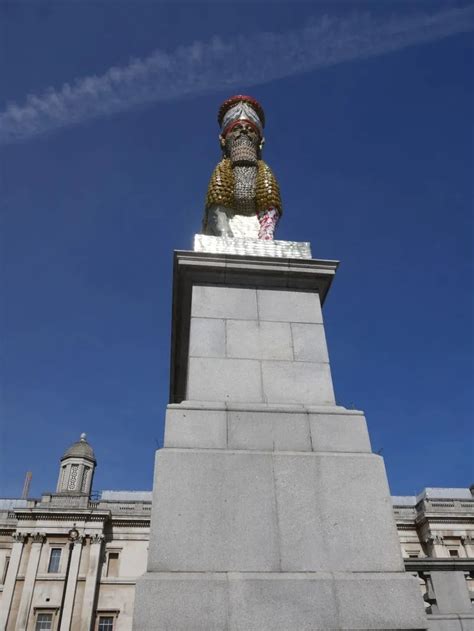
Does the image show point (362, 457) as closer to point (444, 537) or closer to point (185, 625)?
point (185, 625)

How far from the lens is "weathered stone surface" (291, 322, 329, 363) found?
6719mm

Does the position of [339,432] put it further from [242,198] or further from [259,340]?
[242,198]

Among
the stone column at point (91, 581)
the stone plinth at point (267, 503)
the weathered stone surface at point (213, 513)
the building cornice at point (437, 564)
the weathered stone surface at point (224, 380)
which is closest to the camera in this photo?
the stone plinth at point (267, 503)

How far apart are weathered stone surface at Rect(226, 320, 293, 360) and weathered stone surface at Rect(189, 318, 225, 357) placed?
119 millimetres

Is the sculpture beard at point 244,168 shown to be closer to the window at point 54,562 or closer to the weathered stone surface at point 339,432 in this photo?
the weathered stone surface at point 339,432

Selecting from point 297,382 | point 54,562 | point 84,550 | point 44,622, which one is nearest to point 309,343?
point 297,382

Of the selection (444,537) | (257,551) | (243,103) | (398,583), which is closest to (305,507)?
(257,551)

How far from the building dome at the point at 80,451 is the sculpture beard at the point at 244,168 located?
148 feet

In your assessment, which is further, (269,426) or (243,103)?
(243,103)

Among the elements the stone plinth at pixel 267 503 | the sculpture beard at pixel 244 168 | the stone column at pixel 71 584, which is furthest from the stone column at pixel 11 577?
the stone plinth at pixel 267 503

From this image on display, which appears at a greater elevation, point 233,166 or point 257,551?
point 233,166

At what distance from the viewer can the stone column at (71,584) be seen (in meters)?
36.3

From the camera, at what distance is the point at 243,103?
12.2 meters

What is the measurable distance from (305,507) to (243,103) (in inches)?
419
